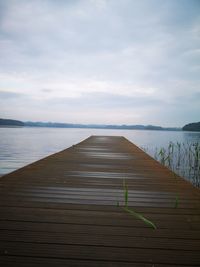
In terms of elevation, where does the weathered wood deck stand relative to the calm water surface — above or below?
above

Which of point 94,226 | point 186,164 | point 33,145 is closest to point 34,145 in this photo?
point 33,145

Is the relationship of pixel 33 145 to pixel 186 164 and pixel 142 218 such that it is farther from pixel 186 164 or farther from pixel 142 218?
pixel 142 218

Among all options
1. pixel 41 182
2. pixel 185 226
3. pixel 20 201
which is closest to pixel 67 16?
pixel 41 182

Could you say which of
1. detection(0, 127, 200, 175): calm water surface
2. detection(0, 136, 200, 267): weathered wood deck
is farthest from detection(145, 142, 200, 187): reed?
detection(0, 127, 200, 175): calm water surface

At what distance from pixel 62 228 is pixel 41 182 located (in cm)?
179

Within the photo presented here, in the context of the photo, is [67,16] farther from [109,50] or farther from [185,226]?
[185,226]

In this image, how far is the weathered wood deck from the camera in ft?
4.83

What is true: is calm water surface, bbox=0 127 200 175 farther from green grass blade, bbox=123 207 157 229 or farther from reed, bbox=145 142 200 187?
green grass blade, bbox=123 207 157 229

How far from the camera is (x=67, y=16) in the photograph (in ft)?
37.1

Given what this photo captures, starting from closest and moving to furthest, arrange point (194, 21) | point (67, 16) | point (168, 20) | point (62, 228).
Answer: point (62, 228), point (194, 21), point (168, 20), point (67, 16)

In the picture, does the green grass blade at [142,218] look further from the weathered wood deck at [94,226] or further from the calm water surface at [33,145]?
the calm water surface at [33,145]

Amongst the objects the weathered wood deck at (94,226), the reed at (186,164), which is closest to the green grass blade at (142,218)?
the weathered wood deck at (94,226)

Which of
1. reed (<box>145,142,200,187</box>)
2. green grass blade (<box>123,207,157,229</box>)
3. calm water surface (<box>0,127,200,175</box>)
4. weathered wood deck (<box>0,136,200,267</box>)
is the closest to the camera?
weathered wood deck (<box>0,136,200,267</box>)

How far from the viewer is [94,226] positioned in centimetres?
194
